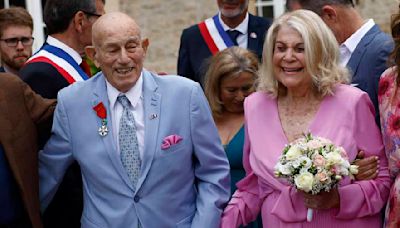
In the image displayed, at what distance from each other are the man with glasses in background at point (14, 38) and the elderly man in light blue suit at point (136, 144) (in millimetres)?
3036

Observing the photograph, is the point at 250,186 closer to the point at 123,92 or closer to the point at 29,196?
the point at 123,92

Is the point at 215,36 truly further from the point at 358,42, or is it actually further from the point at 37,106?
the point at 37,106

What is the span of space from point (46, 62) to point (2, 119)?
945 millimetres

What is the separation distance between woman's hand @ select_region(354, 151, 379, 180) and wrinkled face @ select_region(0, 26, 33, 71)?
3.92 metres

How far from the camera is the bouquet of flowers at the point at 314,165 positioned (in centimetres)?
495

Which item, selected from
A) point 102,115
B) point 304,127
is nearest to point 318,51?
point 304,127

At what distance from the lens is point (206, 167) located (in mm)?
5340

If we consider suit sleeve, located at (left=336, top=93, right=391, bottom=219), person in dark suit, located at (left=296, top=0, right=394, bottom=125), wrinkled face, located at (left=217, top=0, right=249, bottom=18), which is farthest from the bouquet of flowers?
wrinkled face, located at (left=217, top=0, right=249, bottom=18)

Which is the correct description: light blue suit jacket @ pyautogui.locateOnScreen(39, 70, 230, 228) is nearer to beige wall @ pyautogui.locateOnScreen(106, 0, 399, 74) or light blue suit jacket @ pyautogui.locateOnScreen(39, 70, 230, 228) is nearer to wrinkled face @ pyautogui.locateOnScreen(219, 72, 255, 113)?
wrinkled face @ pyautogui.locateOnScreen(219, 72, 255, 113)

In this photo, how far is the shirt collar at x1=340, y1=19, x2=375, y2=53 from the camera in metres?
6.41

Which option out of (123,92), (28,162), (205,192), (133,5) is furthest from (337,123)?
(133,5)

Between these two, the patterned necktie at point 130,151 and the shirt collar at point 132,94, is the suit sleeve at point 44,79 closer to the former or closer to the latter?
the shirt collar at point 132,94

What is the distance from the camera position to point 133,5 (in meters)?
12.5

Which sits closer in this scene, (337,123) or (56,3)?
(337,123)
